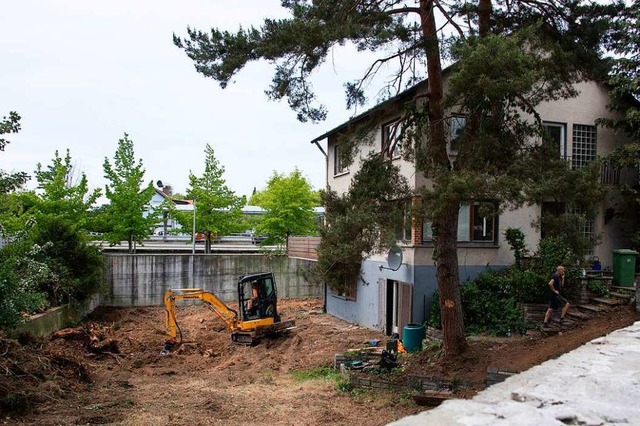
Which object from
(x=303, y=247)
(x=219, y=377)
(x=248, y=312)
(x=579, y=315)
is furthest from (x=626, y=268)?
(x=303, y=247)

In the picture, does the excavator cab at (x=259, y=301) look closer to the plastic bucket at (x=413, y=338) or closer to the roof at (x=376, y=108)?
the plastic bucket at (x=413, y=338)

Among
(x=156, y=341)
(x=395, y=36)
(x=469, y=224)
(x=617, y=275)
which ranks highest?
(x=395, y=36)

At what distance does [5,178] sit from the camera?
9852 mm

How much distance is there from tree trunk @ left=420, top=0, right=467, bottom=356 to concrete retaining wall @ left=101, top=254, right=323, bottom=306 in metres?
14.8

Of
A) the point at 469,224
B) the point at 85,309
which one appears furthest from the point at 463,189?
the point at 85,309

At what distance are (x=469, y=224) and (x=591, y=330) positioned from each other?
5.22 metres

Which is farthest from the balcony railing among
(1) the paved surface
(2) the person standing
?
(1) the paved surface

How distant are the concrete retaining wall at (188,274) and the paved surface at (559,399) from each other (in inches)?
922

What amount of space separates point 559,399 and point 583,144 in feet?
59.2

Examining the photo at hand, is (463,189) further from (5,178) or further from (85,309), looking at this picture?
(85,309)

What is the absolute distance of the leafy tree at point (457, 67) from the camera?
33.7 feet

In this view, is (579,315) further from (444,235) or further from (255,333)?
(255,333)

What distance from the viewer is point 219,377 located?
15062 mm

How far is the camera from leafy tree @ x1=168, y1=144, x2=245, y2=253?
3366 centimetres
